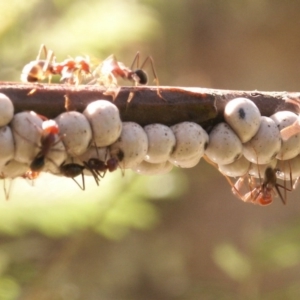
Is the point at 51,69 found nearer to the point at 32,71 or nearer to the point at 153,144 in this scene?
the point at 32,71

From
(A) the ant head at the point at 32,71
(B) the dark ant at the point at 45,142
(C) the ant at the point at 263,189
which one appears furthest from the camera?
(A) the ant head at the point at 32,71

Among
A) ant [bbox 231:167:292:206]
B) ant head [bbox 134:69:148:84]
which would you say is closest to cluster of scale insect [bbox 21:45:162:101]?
ant head [bbox 134:69:148:84]

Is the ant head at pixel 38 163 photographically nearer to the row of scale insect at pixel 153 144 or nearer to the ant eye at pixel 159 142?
the row of scale insect at pixel 153 144

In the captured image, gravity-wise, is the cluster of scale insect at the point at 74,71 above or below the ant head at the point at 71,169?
above

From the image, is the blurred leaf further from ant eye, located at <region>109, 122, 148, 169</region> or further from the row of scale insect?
ant eye, located at <region>109, 122, 148, 169</region>

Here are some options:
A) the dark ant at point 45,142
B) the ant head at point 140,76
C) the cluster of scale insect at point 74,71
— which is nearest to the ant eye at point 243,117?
the dark ant at point 45,142

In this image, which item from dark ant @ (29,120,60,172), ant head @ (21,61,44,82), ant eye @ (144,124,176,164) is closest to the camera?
dark ant @ (29,120,60,172)
